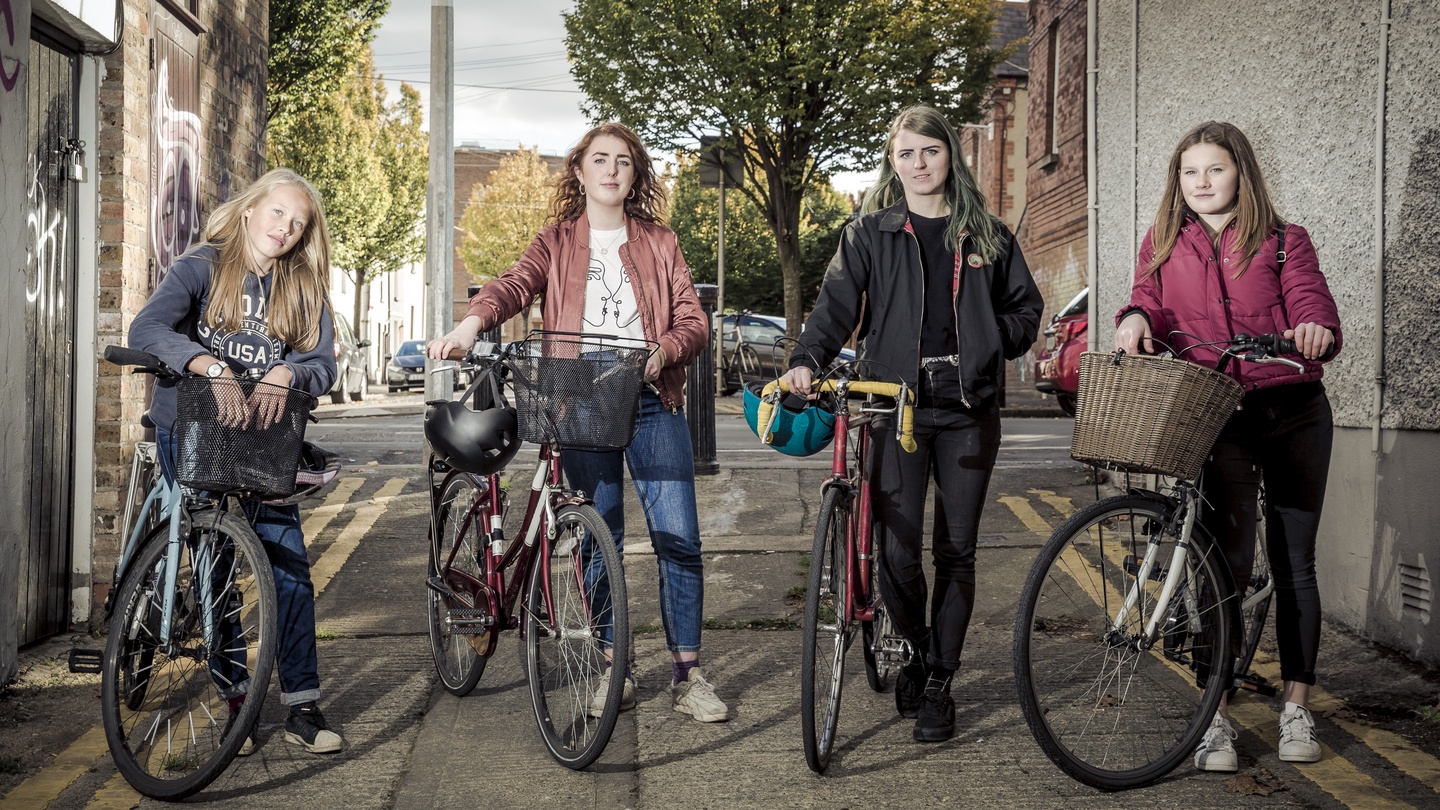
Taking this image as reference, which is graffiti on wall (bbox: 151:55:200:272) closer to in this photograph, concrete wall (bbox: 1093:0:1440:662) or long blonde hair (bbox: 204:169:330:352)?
long blonde hair (bbox: 204:169:330:352)

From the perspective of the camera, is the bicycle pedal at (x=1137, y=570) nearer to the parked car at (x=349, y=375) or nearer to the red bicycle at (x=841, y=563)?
the red bicycle at (x=841, y=563)

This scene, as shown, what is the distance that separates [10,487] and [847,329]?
9.97 feet

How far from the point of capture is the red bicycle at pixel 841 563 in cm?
376

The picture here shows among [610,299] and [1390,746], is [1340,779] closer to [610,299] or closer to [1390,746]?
[1390,746]

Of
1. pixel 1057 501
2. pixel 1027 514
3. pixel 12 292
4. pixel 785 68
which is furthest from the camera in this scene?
pixel 785 68

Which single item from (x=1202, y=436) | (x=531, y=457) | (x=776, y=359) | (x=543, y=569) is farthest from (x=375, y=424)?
(x=1202, y=436)

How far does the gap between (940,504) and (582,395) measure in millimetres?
1224

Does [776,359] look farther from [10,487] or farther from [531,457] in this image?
[10,487]

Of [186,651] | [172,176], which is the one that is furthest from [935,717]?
[172,176]

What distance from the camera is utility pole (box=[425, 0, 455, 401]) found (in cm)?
1066

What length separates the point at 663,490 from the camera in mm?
4332

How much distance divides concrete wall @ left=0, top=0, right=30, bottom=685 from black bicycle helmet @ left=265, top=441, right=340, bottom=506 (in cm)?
132

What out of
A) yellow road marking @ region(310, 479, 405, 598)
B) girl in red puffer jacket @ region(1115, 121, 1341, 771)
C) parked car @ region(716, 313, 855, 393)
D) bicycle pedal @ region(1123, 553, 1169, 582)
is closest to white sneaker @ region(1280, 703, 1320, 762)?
girl in red puffer jacket @ region(1115, 121, 1341, 771)

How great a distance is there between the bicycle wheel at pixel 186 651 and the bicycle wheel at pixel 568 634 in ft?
2.59
